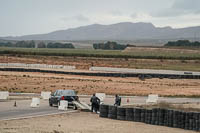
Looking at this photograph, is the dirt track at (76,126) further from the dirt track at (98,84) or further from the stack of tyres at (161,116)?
the dirt track at (98,84)

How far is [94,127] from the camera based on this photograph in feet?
77.6

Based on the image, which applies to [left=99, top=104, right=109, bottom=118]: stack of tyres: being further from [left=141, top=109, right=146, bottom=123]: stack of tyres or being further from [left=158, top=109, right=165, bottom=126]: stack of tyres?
[left=158, top=109, right=165, bottom=126]: stack of tyres

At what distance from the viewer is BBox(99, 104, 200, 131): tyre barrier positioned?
23047 mm

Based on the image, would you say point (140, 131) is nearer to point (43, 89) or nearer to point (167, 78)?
point (43, 89)

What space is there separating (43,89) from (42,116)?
25.2m

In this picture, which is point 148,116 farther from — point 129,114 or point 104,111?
point 104,111

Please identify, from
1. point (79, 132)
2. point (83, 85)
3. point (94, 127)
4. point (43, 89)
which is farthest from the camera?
point (83, 85)

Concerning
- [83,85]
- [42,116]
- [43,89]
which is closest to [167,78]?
[83,85]

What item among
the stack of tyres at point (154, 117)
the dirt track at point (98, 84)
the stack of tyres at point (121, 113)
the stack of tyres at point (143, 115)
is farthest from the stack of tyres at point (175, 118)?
the dirt track at point (98, 84)

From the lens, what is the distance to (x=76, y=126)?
2389cm

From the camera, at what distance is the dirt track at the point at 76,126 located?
2220cm

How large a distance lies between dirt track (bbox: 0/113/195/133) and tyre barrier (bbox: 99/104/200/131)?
1.70 feet

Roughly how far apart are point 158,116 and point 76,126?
4256mm

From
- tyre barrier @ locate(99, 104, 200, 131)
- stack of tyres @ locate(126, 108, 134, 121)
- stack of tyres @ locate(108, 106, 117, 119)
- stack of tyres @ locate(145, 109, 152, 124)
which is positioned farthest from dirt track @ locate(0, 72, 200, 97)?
stack of tyres @ locate(145, 109, 152, 124)
